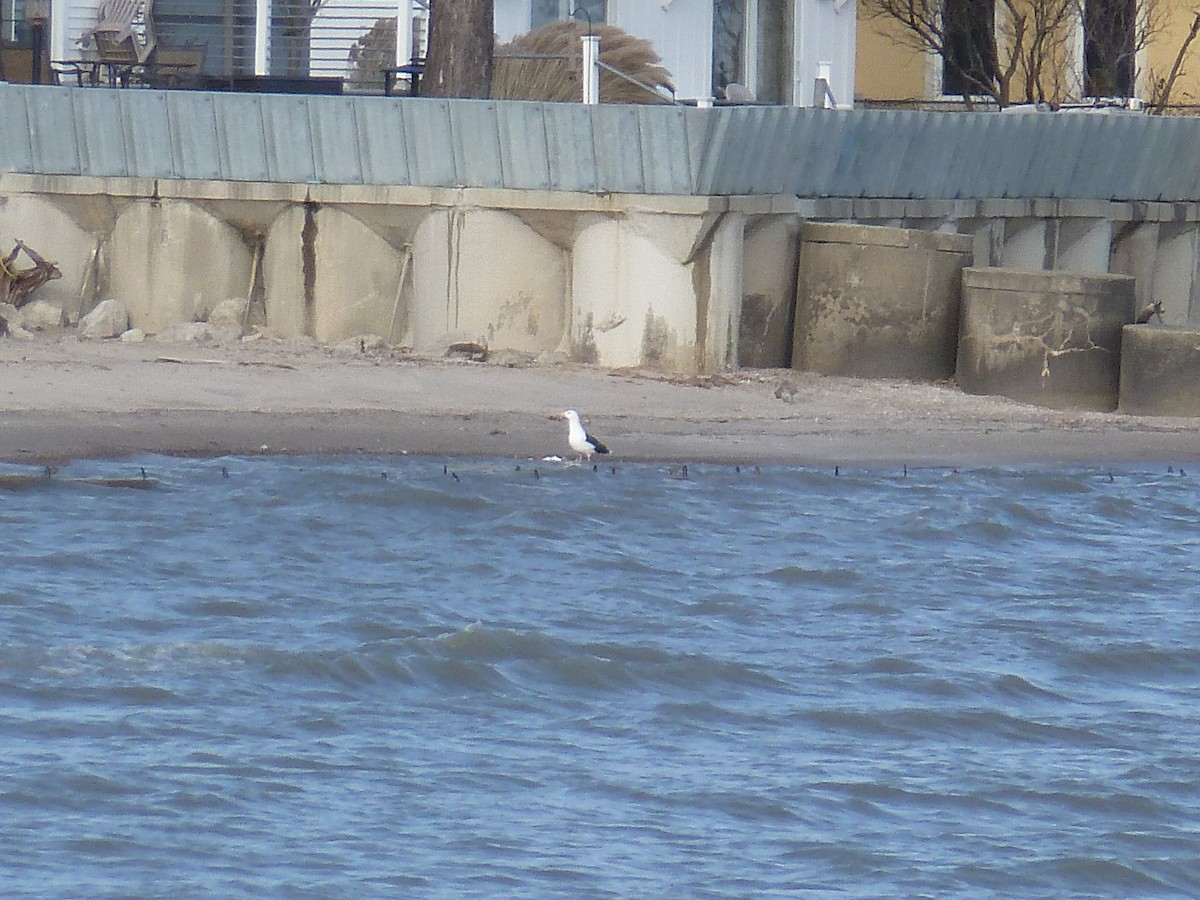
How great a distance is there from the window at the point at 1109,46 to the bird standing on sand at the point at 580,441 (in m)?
12.8

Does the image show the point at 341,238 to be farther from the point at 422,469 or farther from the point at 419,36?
the point at 419,36

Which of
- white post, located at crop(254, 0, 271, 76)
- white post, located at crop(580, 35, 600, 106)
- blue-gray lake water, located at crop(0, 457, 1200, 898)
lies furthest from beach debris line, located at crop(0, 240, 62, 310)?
white post, located at crop(254, 0, 271, 76)

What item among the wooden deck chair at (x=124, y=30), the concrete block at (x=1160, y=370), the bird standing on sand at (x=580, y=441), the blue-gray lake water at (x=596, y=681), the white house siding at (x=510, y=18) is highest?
the white house siding at (x=510, y=18)

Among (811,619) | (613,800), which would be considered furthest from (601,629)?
(613,800)

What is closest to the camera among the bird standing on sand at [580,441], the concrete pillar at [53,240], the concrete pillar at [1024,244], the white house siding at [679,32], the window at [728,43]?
the bird standing on sand at [580,441]

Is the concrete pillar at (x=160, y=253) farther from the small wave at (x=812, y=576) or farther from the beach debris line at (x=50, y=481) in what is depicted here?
the small wave at (x=812, y=576)

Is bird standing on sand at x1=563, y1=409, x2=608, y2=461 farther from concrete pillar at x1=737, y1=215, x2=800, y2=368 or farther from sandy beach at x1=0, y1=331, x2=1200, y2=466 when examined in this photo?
concrete pillar at x1=737, y1=215, x2=800, y2=368

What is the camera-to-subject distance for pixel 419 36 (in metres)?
19.2

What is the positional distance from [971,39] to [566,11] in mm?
5079

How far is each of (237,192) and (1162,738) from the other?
7390 mm

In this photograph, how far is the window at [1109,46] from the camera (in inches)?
881

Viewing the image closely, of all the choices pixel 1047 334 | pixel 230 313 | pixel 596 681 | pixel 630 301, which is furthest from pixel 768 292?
pixel 596 681

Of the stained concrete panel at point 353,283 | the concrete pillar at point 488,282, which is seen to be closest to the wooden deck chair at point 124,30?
the stained concrete panel at point 353,283

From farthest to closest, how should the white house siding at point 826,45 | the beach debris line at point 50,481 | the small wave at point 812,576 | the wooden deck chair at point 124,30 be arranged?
the white house siding at point 826,45, the wooden deck chair at point 124,30, the beach debris line at point 50,481, the small wave at point 812,576
